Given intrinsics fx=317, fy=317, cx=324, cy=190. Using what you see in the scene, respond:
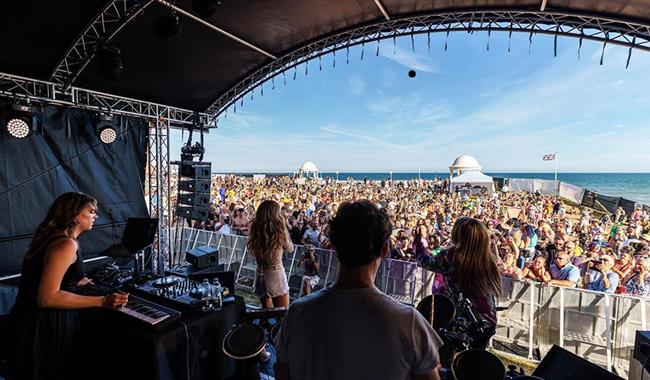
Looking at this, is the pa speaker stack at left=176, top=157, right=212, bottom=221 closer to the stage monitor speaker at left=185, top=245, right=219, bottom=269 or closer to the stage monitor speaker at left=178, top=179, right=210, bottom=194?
the stage monitor speaker at left=178, top=179, right=210, bottom=194

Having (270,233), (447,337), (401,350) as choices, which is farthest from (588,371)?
(270,233)

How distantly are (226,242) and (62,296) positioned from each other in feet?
17.6

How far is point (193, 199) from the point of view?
6414mm

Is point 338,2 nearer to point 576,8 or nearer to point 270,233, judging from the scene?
point 576,8

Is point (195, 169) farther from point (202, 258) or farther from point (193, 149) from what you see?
point (202, 258)

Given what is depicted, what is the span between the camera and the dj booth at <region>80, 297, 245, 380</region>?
208 cm

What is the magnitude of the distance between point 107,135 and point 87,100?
659 mm

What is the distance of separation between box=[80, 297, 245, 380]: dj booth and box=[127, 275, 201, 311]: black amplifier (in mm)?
112

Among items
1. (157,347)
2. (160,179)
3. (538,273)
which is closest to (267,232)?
(157,347)

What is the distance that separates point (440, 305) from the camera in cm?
204

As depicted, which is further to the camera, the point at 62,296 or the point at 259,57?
the point at 259,57

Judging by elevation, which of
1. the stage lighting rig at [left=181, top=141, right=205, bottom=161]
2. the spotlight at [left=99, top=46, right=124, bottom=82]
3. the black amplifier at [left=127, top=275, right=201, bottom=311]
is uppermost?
the spotlight at [left=99, top=46, right=124, bottom=82]

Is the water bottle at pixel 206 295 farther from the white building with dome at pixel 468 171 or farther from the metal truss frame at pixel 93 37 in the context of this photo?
the white building with dome at pixel 468 171

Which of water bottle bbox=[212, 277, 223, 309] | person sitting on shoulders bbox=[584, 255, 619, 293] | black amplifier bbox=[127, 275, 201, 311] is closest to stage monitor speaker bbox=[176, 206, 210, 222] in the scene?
black amplifier bbox=[127, 275, 201, 311]
